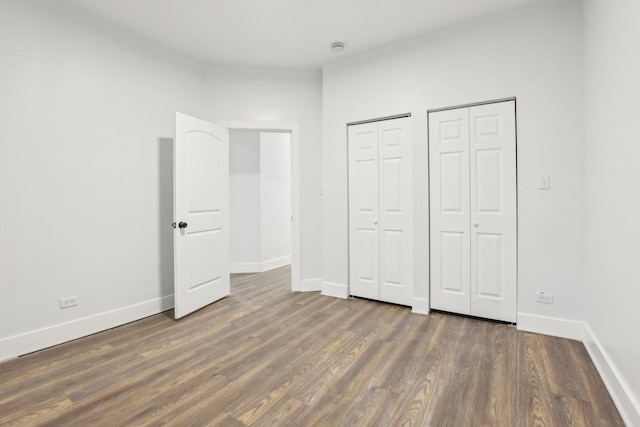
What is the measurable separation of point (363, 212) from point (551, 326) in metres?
1.97

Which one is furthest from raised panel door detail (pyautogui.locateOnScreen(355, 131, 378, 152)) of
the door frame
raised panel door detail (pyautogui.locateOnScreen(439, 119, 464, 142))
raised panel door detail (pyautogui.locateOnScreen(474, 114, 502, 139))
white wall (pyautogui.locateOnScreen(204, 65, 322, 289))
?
raised panel door detail (pyautogui.locateOnScreen(474, 114, 502, 139))

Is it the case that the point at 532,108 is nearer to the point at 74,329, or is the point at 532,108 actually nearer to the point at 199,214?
the point at 199,214

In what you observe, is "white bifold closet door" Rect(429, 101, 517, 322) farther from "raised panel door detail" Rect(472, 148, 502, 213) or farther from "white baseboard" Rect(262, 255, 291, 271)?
"white baseboard" Rect(262, 255, 291, 271)

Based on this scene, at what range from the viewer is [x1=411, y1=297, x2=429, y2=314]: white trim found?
10.1 ft

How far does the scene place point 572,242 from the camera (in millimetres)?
2486

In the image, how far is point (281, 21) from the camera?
9.50 feet

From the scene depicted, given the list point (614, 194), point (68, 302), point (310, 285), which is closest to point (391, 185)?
point (310, 285)

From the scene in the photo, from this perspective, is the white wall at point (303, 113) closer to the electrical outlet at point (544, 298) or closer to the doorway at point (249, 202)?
the doorway at point (249, 202)

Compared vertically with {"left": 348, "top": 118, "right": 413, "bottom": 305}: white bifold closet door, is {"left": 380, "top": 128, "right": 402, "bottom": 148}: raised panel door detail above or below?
above

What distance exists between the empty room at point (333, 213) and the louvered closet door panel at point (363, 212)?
27 mm

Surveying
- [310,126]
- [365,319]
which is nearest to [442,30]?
[310,126]

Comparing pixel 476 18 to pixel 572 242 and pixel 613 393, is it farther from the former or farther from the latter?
pixel 613 393

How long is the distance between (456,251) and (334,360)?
160cm

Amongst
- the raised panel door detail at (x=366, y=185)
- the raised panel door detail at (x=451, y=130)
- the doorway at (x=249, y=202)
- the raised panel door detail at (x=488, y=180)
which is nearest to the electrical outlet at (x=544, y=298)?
the raised panel door detail at (x=488, y=180)
